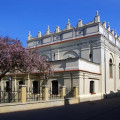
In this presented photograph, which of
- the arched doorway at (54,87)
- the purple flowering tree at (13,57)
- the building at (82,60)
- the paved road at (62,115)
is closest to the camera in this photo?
the paved road at (62,115)

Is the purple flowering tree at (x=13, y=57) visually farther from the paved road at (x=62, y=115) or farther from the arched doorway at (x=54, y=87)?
the arched doorway at (x=54, y=87)

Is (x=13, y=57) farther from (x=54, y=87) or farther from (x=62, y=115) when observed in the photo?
(x=54, y=87)

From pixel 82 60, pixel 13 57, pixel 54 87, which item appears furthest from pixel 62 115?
pixel 54 87

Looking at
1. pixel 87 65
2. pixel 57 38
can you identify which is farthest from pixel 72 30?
pixel 87 65

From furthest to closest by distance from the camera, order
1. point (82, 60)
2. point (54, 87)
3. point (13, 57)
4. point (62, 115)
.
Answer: point (54, 87) → point (82, 60) → point (13, 57) → point (62, 115)

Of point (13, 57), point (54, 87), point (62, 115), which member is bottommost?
point (62, 115)

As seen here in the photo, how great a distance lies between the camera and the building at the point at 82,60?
2123 centimetres

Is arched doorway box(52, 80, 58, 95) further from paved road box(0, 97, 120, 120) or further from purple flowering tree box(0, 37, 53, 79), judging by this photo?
paved road box(0, 97, 120, 120)

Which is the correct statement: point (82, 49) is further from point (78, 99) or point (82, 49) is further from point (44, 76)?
point (78, 99)

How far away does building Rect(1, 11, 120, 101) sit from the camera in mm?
21234

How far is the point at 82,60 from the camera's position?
70.6ft

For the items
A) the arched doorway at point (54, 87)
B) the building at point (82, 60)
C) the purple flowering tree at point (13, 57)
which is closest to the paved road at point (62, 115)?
the purple flowering tree at point (13, 57)

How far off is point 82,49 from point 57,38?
19.2 feet

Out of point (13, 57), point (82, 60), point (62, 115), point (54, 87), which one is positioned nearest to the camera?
point (62, 115)
